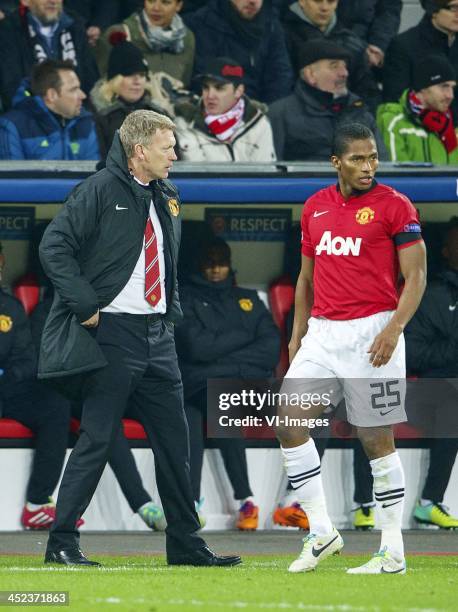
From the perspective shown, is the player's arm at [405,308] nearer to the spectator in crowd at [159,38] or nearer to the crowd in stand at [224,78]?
the crowd in stand at [224,78]

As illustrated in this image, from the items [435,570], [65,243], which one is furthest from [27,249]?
[435,570]

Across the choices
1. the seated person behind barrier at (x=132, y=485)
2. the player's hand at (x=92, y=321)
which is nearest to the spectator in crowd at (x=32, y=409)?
the seated person behind barrier at (x=132, y=485)

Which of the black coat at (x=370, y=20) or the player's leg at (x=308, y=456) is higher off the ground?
the black coat at (x=370, y=20)

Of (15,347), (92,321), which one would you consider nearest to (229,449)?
(15,347)

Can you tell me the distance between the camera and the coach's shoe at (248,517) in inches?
353

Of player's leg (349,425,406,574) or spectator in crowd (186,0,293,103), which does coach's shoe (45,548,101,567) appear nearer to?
player's leg (349,425,406,574)

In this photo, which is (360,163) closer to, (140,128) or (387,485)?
(140,128)

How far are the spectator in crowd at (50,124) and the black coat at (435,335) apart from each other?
2.28m

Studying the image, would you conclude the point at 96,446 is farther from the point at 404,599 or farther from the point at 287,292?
the point at 287,292

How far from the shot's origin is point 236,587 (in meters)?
5.67

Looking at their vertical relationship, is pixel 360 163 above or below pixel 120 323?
above

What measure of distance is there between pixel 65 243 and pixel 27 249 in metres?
3.45

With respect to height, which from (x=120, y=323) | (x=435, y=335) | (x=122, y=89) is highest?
(x=122, y=89)

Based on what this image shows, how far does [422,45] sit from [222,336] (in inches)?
133
